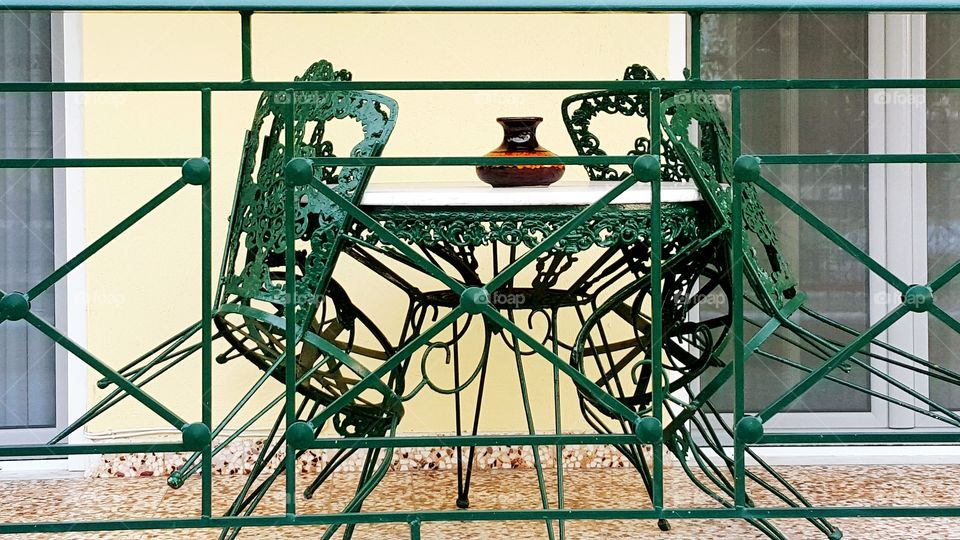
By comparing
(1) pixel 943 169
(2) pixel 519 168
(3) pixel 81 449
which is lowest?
(3) pixel 81 449

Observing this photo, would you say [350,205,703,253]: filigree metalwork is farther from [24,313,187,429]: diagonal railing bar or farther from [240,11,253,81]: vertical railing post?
[24,313,187,429]: diagonal railing bar

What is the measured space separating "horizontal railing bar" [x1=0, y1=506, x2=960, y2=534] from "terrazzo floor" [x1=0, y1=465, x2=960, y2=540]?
2.37 feet

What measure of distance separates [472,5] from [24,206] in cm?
222

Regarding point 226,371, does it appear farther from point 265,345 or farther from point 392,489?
point 265,345

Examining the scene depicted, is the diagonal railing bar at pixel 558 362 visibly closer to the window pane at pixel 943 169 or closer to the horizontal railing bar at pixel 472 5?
the horizontal railing bar at pixel 472 5

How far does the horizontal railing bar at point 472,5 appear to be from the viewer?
2.01 meters

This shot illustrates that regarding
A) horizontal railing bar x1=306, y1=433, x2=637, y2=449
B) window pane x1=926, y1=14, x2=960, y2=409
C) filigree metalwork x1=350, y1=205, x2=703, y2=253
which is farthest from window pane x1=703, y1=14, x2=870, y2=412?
horizontal railing bar x1=306, y1=433, x2=637, y2=449

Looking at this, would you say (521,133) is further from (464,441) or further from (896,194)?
(896,194)

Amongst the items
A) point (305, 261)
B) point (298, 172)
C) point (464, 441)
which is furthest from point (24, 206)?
point (464, 441)

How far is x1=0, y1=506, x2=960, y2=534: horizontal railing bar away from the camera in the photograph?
6.71ft

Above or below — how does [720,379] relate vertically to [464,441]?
above

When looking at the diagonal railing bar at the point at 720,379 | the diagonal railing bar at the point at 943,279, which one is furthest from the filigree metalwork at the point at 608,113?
the diagonal railing bar at the point at 943,279

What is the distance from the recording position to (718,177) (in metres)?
2.44

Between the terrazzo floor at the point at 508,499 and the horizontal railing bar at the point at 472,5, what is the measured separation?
139 centimetres
